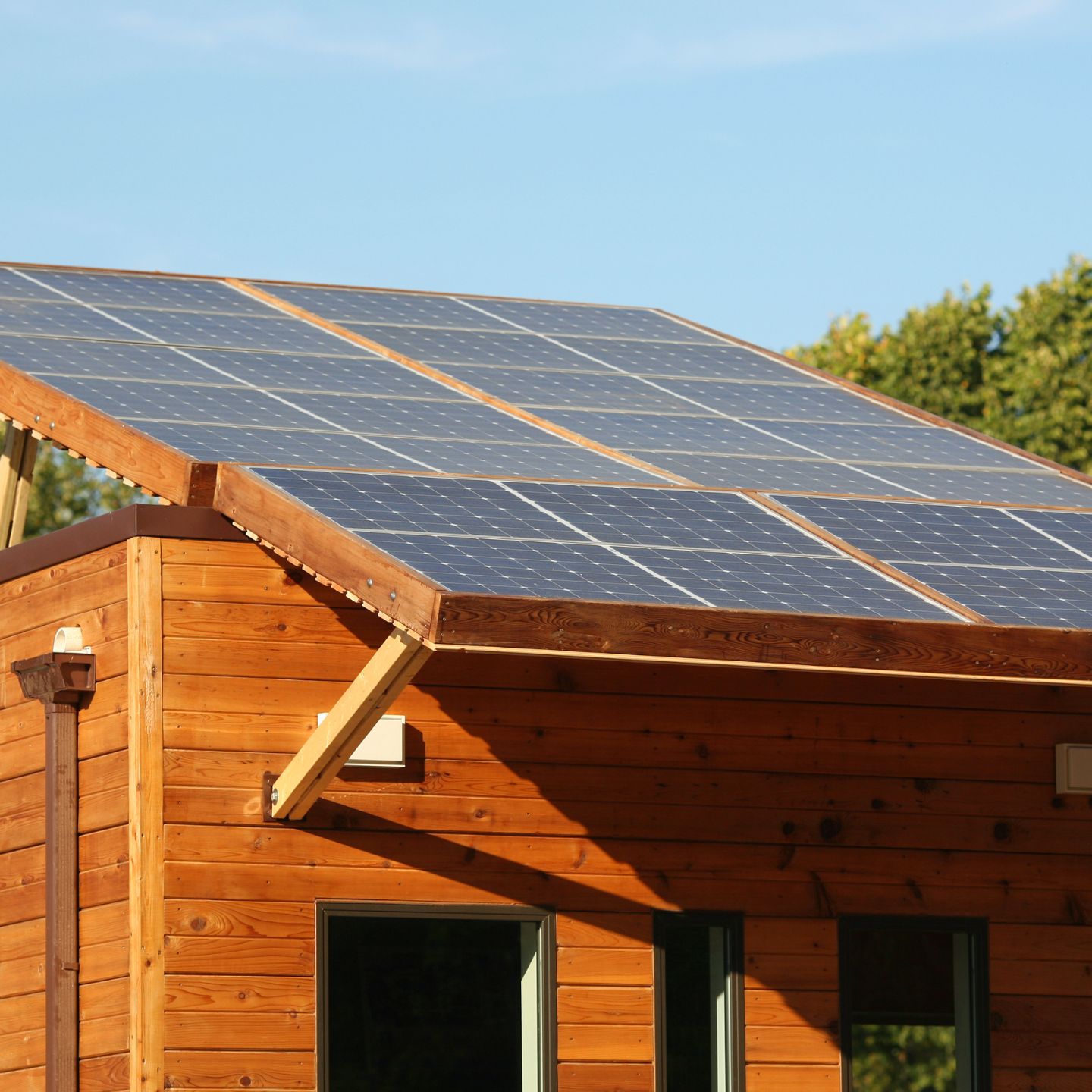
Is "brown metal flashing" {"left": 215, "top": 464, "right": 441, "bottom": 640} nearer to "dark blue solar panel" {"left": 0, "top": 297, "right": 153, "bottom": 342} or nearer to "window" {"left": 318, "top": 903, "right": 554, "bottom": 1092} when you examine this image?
"dark blue solar panel" {"left": 0, "top": 297, "right": 153, "bottom": 342}

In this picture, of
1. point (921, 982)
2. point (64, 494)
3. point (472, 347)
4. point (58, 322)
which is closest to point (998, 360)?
point (64, 494)

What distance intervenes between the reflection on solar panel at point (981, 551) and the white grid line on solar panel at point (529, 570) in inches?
68.7

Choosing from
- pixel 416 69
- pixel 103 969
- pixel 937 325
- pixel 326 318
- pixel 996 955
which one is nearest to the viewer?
pixel 103 969

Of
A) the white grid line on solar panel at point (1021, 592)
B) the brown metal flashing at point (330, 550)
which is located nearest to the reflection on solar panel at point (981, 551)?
the white grid line on solar panel at point (1021, 592)

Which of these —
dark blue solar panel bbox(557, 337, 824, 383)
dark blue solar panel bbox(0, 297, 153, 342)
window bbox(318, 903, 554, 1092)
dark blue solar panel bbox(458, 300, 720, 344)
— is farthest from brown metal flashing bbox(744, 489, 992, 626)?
window bbox(318, 903, 554, 1092)

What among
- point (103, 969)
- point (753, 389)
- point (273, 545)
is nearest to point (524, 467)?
point (273, 545)

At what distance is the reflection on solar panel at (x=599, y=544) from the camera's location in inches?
388

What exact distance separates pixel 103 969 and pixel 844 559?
4530 millimetres

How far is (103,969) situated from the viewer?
11625mm

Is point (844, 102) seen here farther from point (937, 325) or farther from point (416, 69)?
point (416, 69)

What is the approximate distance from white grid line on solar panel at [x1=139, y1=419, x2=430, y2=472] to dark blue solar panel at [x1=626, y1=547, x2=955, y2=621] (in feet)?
6.31

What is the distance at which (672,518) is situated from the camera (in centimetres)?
1147

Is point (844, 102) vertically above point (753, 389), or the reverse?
point (844, 102)

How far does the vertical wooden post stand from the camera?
1123cm
